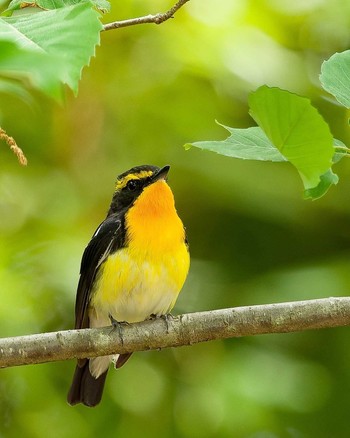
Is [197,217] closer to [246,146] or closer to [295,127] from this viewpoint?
[246,146]

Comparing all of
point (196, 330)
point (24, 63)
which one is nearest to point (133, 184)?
point (196, 330)

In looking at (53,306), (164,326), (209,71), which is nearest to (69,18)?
(164,326)

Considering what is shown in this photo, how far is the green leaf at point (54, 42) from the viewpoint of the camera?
1.11 metres

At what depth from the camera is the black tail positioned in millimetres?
Answer: 5070

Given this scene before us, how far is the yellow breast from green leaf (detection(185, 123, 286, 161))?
2488 mm

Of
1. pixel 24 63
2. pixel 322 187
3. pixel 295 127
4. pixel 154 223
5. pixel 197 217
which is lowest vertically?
pixel 197 217

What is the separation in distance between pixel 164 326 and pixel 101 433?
2.73m

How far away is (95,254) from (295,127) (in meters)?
3.21

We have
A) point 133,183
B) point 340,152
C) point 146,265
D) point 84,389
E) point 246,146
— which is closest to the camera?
point 246,146

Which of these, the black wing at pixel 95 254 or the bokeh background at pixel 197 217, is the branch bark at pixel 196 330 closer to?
the black wing at pixel 95 254

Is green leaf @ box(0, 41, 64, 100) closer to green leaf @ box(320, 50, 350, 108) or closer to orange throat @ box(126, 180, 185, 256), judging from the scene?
green leaf @ box(320, 50, 350, 108)

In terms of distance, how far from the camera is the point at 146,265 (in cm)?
448

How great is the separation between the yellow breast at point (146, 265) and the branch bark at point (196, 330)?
3.72ft

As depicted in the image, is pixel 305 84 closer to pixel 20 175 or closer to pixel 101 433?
pixel 20 175
